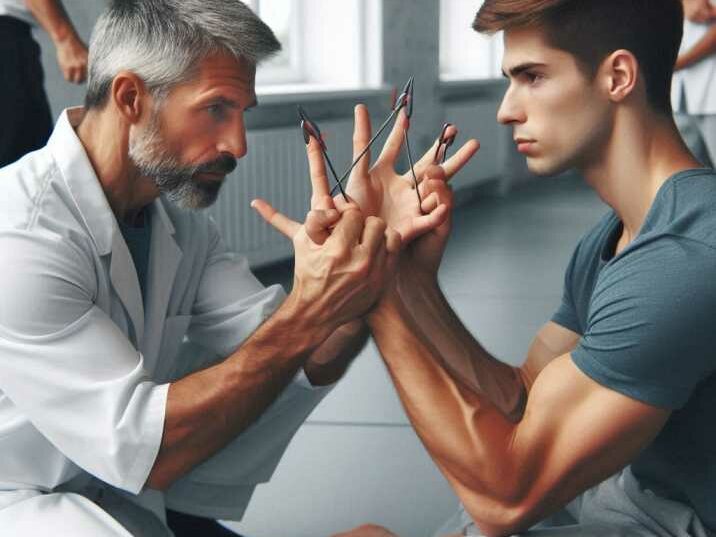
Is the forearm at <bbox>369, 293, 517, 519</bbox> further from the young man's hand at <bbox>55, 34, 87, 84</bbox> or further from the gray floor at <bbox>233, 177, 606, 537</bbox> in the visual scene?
the young man's hand at <bbox>55, 34, 87, 84</bbox>

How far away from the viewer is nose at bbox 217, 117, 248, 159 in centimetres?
190

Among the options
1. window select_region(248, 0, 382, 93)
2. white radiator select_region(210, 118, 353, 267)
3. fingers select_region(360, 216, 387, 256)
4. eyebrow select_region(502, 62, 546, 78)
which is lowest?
white radiator select_region(210, 118, 353, 267)

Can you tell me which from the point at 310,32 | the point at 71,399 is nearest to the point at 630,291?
the point at 71,399

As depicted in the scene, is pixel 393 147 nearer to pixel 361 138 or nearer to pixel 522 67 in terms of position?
pixel 361 138

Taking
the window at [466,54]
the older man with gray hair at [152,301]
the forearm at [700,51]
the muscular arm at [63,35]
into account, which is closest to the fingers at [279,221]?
the older man with gray hair at [152,301]

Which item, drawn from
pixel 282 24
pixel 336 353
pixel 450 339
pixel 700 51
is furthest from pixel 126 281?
pixel 282 24

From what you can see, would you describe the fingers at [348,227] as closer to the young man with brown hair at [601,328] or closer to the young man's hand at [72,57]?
the young man with brown hair at [601,328]

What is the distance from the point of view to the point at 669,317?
4.55 feet

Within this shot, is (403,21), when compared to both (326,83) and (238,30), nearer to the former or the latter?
(326,83)

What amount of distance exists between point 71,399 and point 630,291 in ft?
2.44

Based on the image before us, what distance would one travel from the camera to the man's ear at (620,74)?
1.52m

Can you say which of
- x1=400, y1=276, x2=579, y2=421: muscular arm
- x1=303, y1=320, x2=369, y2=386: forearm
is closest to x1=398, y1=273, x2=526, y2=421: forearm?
x1=400, y1=276, x2=579, y2=421: muscular arm

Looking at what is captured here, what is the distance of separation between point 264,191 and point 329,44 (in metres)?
1.53

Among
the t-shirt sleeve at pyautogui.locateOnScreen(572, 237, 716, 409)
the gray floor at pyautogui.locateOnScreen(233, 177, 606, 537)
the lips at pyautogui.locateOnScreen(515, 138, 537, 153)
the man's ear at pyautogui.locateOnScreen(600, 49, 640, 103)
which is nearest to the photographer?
the t-shirt sleeve at pyautogui.locateOnScreen(572, 237, 716, 409)
